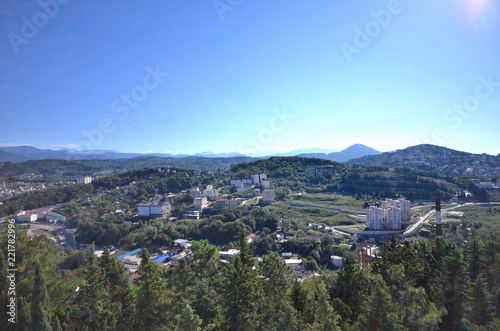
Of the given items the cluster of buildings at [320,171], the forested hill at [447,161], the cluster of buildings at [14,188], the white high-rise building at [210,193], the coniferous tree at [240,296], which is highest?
the forested hill at [447,161]

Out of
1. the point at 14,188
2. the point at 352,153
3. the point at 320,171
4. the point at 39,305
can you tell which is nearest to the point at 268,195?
the point at 320,171

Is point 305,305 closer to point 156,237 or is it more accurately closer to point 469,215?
point 156,237

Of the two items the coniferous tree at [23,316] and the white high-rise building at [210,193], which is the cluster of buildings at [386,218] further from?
the coniferous tree at [23,316]

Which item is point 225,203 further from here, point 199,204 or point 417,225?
point 417,225

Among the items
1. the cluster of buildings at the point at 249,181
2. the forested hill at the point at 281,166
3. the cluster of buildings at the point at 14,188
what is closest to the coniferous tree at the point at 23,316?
the cluster of buildings at the point at 14,188

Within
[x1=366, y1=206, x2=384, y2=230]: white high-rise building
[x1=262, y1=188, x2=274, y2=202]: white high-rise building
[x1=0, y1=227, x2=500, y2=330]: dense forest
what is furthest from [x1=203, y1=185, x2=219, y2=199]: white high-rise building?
[x1=0, y1=227, x2=500, y2=330]: dense forest
